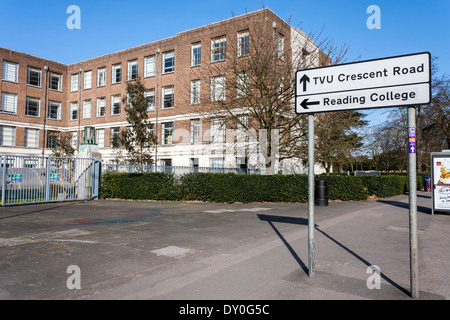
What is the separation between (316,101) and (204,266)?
3159 mm

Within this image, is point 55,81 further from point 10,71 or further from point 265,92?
point 265,92

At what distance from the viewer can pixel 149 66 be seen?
3375 cm

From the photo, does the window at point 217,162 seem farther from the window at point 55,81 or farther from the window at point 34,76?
the window at point 34,76

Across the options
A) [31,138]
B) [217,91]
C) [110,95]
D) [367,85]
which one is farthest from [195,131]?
[367,85]

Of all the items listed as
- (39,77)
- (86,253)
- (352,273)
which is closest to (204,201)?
(86,253)

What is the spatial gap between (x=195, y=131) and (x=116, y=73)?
13.4 m

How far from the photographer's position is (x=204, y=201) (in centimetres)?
1614

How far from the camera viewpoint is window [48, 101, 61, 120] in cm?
3888

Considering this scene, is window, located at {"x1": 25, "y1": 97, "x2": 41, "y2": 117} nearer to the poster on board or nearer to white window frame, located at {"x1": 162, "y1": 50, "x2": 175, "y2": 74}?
white window frame, located at {"x1": 162, "y1": 50, "x2": 175, "y2": 74}

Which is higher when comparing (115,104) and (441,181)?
(115,104)

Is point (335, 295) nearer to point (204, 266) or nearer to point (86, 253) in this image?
point (204, 266)

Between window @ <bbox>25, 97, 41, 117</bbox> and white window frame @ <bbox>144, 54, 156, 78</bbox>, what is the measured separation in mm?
14658

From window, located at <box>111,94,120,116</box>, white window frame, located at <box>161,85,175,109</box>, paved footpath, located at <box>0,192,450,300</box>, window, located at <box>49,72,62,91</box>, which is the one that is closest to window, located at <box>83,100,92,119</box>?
window, located at <box>111,94,120,116</box>

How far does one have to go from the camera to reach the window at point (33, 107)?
3700cm
